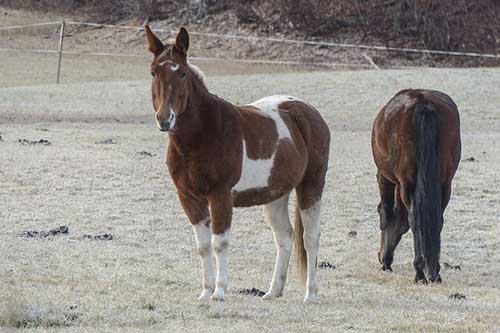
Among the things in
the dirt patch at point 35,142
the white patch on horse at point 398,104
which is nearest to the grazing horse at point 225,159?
the white patch on horse at point 398,104

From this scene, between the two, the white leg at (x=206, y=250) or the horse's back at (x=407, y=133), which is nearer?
the white leg at (x=206, y=250)

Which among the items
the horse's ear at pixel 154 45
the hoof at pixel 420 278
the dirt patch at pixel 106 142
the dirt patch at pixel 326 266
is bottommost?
the dirt patch at pixel 106 142

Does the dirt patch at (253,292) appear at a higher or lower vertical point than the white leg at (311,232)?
lower

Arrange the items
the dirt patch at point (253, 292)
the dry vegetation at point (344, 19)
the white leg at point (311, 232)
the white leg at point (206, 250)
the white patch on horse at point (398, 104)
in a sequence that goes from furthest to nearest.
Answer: the dry vegetation at point (344, 19)
the white patch on horse at point (398, 104)
the white leg at point (311, 232)
the dirt patch at point (253, 292)
the white leg at point (206, 250)

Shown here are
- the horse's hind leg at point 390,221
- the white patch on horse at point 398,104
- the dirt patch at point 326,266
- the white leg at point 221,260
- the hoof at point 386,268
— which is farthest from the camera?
the horse's hind leg at point 390,221

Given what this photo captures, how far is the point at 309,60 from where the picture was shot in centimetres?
3462

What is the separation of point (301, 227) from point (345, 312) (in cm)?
124

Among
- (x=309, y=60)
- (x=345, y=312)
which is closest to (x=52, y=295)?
(x=345, y=312)

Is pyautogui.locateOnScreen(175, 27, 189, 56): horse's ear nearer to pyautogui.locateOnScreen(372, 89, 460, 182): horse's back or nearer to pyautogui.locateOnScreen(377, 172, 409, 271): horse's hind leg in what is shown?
pyautogui.locateOnScreen(372, 89, 460, 182): horse's back

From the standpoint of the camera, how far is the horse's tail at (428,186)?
29.3ft

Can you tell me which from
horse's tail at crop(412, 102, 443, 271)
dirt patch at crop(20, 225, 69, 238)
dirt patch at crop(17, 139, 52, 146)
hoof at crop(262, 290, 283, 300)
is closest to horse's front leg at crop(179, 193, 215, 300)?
hoof at crop(262, 290, 283, 300)

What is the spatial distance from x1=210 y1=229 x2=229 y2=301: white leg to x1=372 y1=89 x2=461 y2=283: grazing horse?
7.12 ft

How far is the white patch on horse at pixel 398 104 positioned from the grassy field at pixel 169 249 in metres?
1.36

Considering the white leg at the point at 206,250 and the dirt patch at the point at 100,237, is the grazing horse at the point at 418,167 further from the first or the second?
the dirt patch at the point at 100,237
